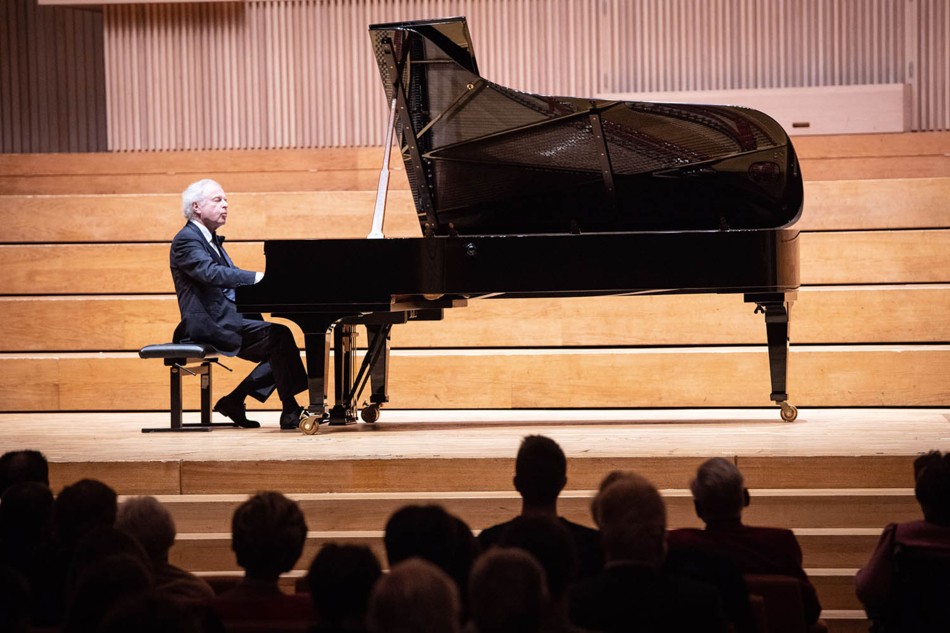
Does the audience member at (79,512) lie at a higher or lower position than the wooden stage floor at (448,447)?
higher

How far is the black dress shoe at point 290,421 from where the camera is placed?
5309 millimetres

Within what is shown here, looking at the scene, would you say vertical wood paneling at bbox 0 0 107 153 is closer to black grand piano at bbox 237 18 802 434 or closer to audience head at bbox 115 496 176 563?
black grand piano at bbox 237 18 802 434

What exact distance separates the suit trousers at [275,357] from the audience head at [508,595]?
3709 mm

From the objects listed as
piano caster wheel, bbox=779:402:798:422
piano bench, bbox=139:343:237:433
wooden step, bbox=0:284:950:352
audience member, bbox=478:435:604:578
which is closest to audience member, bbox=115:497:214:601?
audience member, bbox=478:435:604:578

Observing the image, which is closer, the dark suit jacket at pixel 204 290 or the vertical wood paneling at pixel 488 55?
the dark suit jacket at pixel 204 290

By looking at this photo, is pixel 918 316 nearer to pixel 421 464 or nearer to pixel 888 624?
pixel 421 464

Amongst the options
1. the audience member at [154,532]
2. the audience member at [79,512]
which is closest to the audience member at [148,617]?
the audience member at [154,532]

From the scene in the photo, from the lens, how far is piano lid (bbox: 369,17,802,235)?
16.2 ft

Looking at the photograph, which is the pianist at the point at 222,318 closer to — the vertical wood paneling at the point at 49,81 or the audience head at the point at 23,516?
the audience head at the point at 23,516

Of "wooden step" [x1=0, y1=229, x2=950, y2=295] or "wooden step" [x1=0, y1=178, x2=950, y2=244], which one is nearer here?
"wooden step" [x1=0, y1=229, x2=950, y2=295]

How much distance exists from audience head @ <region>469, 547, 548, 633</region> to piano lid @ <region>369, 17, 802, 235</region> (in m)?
3.36

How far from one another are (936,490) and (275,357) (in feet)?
10.9

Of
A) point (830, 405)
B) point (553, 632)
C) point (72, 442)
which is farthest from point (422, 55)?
point (553, 632)

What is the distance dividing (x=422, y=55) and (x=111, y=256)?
285cm
